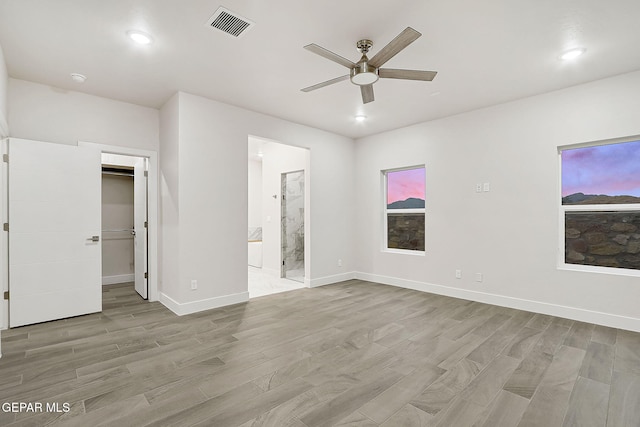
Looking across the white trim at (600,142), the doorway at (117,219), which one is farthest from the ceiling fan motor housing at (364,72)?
the doorway at (117,219)

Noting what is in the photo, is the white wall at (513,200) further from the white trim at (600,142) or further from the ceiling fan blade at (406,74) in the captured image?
the ceiling fan blade at (406,74)

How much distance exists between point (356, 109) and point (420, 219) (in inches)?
86.0

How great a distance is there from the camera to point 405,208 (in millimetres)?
5523

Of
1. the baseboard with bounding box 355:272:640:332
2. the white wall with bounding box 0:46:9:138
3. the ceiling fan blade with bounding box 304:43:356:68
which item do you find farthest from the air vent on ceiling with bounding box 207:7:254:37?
the baseboard with bounding box 355:272:640:332

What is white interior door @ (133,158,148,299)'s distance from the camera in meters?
4.55

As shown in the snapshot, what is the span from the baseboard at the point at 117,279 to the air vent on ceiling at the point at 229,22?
4991 millimetres

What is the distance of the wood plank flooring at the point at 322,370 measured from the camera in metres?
1.88

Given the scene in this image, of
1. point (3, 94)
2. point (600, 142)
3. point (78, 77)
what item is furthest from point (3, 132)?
point (600, 142)

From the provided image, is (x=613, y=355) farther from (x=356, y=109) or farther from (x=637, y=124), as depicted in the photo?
(x=356, y=109)

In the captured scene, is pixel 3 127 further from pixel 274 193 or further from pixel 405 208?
pixel 405 208

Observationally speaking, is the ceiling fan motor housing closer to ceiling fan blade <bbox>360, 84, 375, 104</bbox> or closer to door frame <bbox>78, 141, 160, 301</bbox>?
ceiling fan blade <bbox>360, 84, 375, 104</bbox>

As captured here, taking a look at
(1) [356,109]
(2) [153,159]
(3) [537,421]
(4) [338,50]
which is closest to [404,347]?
(3) [537,421]

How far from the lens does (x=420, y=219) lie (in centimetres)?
530

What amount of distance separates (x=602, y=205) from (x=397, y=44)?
10.6 feet
